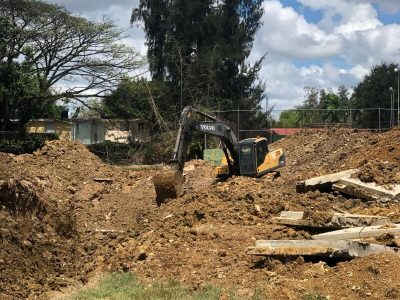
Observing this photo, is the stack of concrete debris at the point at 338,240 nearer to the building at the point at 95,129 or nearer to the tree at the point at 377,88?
the building at the point at 95,129

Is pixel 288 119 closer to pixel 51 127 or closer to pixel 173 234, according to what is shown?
pixel 51 127

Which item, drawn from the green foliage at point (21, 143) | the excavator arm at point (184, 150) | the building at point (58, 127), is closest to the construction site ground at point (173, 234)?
the excavator arm at point (184, 150)

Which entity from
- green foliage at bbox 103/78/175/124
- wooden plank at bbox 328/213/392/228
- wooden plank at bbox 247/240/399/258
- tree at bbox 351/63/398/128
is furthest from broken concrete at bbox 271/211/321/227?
tree at bbox 351/63/398/128

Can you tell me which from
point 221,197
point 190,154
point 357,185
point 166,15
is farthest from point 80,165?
point 166,15

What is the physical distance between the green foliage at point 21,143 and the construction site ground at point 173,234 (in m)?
15.5

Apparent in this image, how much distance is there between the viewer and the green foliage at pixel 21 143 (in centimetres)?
3359

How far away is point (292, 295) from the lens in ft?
23.7

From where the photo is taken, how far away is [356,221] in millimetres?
9766

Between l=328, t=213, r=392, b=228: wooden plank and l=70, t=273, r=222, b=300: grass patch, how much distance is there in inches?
107

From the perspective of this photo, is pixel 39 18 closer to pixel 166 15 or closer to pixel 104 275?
pixel 166 15

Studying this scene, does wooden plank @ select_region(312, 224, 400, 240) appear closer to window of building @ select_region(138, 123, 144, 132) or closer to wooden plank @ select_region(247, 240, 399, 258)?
wooden plank @ select_region(247, 240, 399, 258)

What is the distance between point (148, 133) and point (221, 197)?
26192mm

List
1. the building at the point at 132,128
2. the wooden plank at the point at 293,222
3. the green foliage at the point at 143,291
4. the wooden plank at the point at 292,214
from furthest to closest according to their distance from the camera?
1. the building at the point at 132,128
2. the wooden plank at the point at 292,214
3. the wooden plank at the point at 293,222
4. the green foliage at the point at 143,291

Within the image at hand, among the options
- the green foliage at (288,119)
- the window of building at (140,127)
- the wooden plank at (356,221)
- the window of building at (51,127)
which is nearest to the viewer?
the wooden plank at (356,221)
